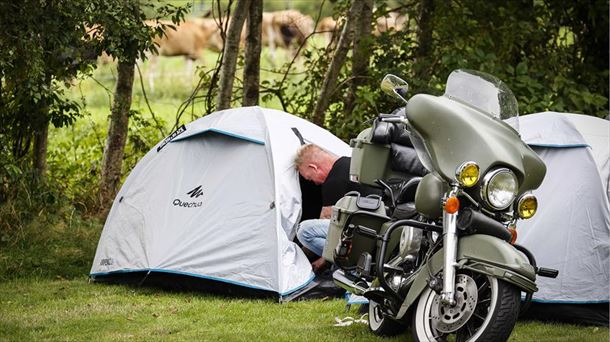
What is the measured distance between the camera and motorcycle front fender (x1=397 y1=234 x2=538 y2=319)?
4.79m

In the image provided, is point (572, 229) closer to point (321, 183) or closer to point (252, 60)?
point (321, 183)

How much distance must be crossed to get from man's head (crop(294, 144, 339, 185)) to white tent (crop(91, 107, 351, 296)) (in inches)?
4.1

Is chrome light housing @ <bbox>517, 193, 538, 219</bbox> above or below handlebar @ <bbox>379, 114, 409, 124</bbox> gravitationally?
below

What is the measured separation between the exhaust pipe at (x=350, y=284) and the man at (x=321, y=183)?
1.01 m

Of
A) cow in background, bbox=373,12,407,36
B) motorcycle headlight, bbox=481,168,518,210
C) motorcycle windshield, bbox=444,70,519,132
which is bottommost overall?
motorcycle headlight, bbox=481,168,518,210

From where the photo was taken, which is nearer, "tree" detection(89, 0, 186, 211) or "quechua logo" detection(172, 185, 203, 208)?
"tree" detection(89, 0, 186, 211)

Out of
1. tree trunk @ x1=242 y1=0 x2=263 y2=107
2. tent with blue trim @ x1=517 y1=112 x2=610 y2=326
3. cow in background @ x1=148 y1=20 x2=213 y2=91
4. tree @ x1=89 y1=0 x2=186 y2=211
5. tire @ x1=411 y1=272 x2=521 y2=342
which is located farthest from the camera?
cow in background @ x1=148 y1=20 x2=213 y2=91

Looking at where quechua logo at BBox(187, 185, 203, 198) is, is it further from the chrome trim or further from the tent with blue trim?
the chrome trim

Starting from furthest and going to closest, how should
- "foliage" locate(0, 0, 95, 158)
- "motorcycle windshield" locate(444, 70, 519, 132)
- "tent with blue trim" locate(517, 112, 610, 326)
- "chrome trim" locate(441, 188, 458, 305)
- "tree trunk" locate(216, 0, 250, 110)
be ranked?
"tree trunk" locate(216, 0, 250, 110) → "foliage" locate(0, 0, 95, 158) → "tent with blue trim" locate(517, 112, 610, 326) → "motorcycle windshield" locate(444, 70, 519, 132) → "chrome trim" locate(441, 188, 458, 305)

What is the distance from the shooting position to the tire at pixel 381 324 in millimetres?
5828

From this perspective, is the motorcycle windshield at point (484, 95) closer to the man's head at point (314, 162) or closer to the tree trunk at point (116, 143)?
the man's head at point (314, 162)

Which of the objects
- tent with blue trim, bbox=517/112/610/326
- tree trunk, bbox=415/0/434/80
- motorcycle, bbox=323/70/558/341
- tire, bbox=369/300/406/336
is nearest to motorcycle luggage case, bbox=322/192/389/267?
motorcycle, bbox=323/70/558/341

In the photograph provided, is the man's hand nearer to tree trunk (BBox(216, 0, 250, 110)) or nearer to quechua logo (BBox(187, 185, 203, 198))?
quechua logo (BBox(187, 185, 203, 198))

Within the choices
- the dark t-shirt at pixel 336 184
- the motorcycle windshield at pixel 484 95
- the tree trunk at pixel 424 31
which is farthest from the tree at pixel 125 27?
the tree trunk at pixel 424 31
